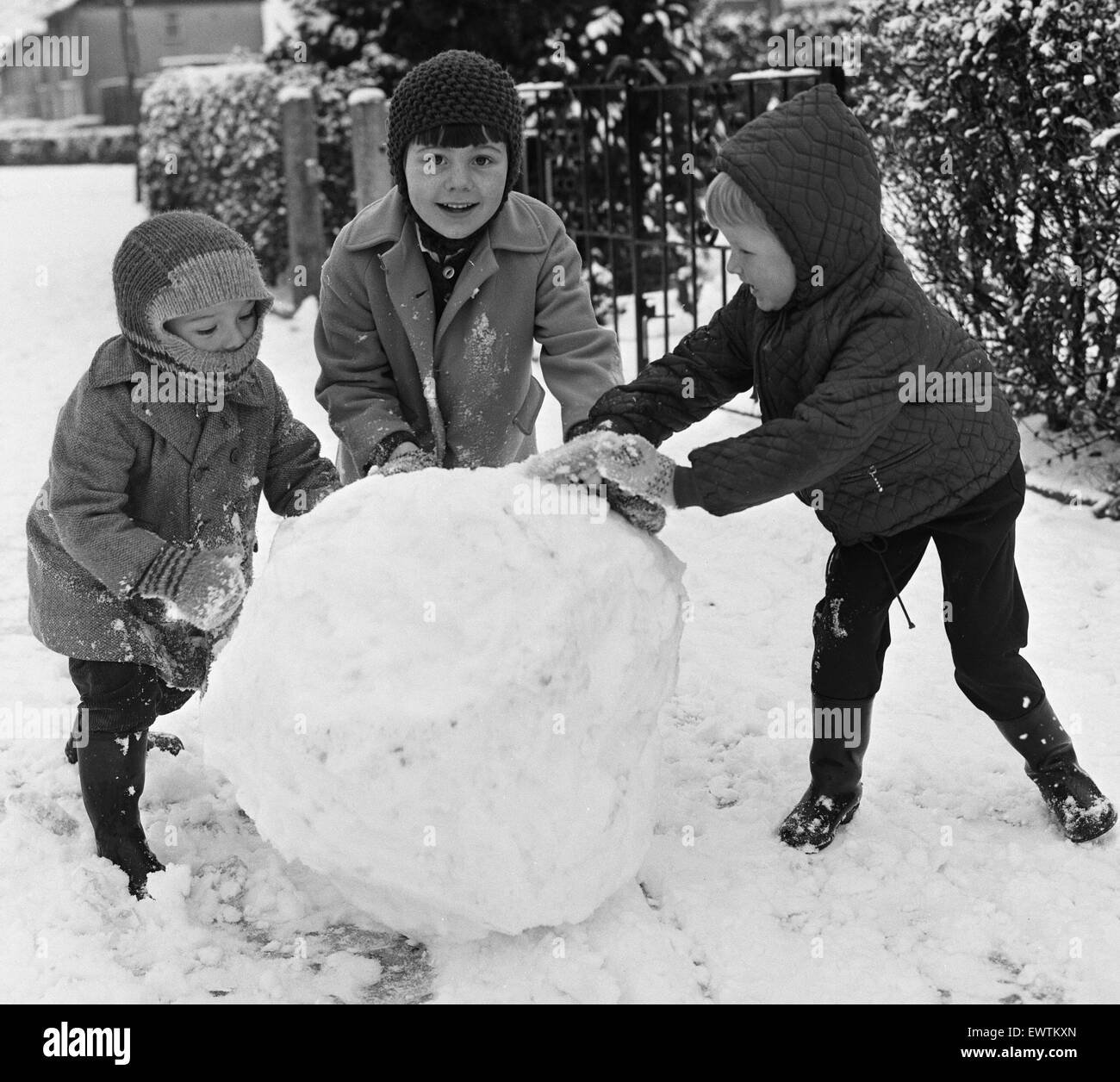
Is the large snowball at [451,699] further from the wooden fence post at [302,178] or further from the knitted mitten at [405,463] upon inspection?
the wooden fence post at [302,178]

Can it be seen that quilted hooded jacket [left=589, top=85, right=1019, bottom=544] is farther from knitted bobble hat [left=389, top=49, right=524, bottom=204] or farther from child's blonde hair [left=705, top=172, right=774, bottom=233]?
knitted bobble hat [left=389, top=49, right=524, bottom=204]

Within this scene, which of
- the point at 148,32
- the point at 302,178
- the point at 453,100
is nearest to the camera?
the point at 453,100

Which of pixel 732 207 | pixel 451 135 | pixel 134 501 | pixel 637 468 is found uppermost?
pixel 451 135

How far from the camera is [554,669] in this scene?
2387 mm

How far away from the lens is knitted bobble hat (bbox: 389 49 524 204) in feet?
9.86

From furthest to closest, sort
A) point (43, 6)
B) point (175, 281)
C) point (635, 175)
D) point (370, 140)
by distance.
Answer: point (43, 6), point (370, 140), point (635, 175), point (175, 281)

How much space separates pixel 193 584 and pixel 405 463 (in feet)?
1.89

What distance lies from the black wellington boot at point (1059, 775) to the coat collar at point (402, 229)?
5.46ft

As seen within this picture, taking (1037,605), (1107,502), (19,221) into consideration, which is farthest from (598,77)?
(19,221)

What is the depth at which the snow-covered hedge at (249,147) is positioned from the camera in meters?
9.91

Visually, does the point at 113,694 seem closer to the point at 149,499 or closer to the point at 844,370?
the point at 149,499

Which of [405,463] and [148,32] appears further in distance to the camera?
[148,32]

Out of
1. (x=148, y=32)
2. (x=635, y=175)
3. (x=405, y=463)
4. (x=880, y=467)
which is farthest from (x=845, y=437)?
(x=148, y=32)

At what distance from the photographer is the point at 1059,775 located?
3043 mm
